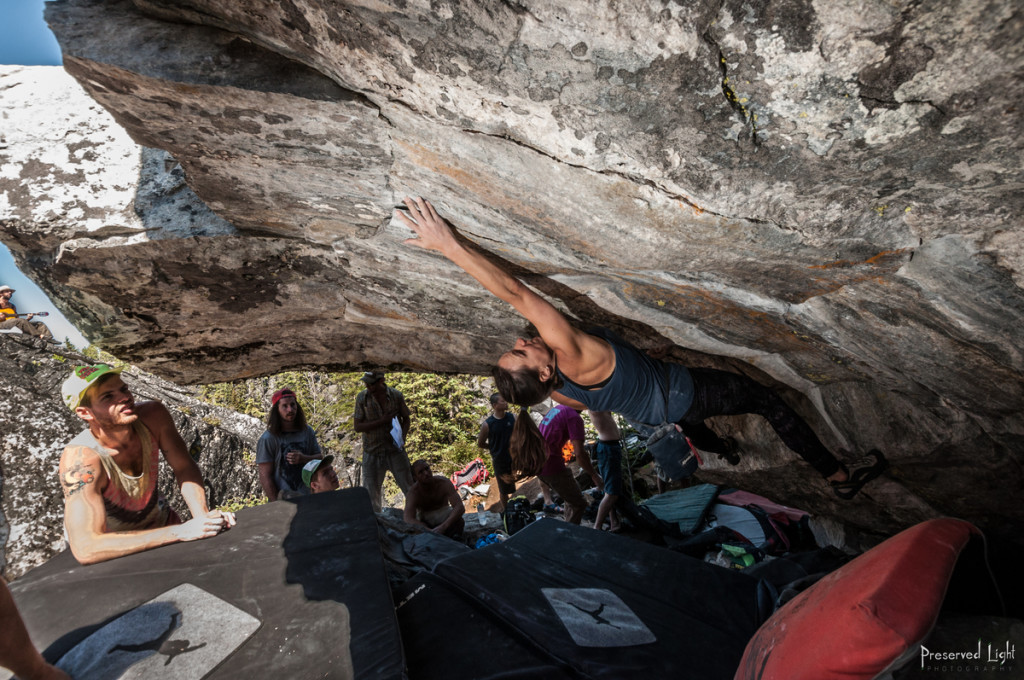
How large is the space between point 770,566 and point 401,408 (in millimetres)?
4641

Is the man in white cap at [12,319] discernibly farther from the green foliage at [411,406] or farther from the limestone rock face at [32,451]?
the green foliage at [411,406]

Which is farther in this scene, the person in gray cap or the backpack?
the person in gray cap

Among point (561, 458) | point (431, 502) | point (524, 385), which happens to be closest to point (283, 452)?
point (431, 502)

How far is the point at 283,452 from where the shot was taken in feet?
17.3

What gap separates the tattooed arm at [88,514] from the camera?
2.71 meters

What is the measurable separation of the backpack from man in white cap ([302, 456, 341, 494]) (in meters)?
1.99

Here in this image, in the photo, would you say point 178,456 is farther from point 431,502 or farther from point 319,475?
point 431,502

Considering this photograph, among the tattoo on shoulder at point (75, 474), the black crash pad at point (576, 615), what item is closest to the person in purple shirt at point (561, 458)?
the black crash pad at point (576, 615)

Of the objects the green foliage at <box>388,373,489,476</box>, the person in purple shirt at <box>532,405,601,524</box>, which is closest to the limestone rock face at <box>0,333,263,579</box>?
the person in purple shirt at <box>532,405,601,524</box>

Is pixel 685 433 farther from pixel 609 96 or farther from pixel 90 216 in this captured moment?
pixel 90 216

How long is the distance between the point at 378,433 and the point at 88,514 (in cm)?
372

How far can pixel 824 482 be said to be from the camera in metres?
4.17

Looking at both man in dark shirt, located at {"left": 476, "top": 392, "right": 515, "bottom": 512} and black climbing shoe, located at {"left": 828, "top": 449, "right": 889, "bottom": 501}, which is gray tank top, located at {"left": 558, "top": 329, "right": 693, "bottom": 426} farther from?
man in dark shirt, located at {"left": 476, "top": 392, "right": 515, "bottom": 512}

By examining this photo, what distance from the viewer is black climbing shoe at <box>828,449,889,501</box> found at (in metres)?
3.24
